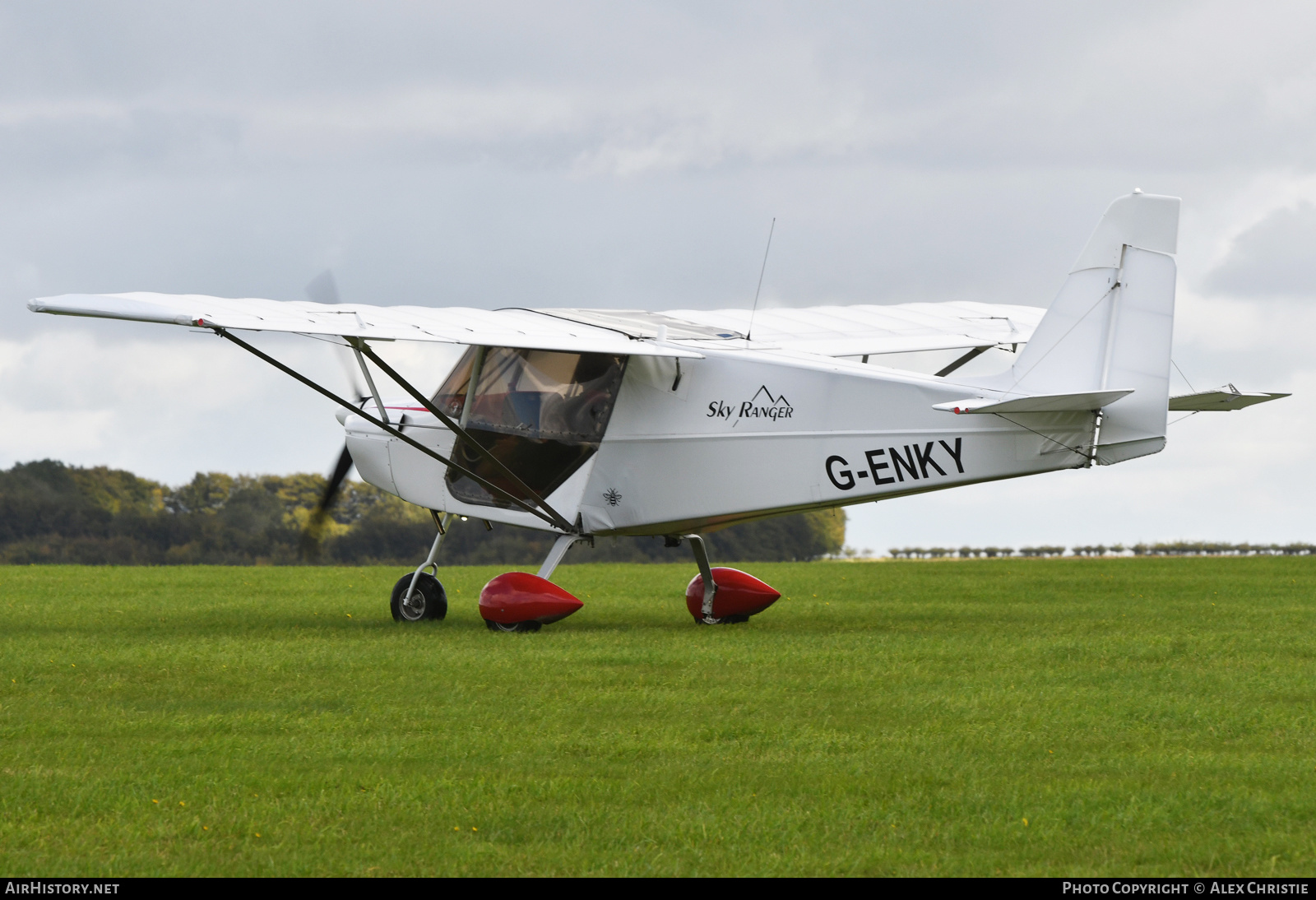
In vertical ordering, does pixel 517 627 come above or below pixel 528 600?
below

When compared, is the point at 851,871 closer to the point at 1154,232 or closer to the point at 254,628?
the point at 1154,232

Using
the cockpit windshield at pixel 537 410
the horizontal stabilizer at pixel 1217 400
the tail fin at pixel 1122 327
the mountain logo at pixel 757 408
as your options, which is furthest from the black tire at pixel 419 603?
the horizontal stabilizer at pixel 1217 400

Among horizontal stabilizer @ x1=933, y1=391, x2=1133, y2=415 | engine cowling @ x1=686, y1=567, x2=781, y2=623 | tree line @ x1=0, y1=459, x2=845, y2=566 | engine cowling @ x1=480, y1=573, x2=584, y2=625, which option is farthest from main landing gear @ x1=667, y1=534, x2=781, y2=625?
tree line @ x1=0, y1=459, x2=845, y2=566

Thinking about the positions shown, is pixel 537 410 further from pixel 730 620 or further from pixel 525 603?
pixel 730 620

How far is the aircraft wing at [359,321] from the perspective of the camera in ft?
37.5

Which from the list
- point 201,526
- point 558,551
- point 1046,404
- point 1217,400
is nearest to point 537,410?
point 558,551

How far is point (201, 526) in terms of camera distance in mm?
29766

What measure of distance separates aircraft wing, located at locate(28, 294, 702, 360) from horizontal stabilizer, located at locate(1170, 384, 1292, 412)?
14.8 ft

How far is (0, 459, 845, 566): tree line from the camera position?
28.0 metres

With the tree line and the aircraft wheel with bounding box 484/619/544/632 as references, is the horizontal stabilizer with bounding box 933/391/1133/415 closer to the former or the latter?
the aircraft wheel with bounding box 484/619/544/632

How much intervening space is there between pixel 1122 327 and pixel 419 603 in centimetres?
733

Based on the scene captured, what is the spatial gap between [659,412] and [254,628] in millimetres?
4450

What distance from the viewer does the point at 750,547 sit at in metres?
38.8

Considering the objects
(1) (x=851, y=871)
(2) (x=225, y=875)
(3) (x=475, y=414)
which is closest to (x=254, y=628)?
(3) (x=475, y=414)
